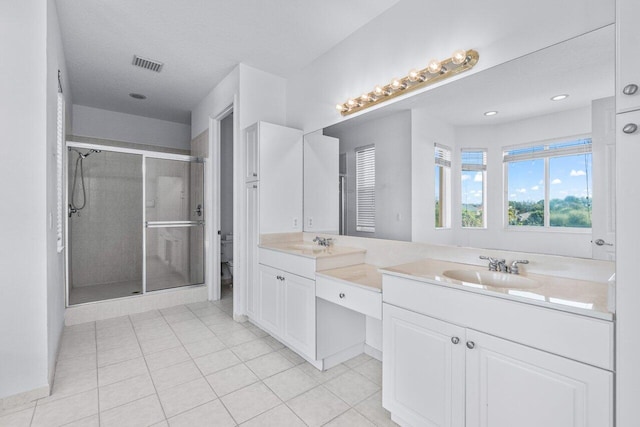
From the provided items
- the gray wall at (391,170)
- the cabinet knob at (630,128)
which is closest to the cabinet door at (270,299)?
the gray wall at (391,170)

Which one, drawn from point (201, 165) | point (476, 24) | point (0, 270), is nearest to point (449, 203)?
point (476, 24)

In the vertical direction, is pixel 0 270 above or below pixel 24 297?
above

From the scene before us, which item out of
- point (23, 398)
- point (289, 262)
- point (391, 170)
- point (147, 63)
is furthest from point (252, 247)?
point (147, 63)

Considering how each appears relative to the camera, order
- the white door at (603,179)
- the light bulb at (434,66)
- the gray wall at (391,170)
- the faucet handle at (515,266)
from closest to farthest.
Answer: the white door at (603,179)
the faucet handle at (515,266)
the light bulb at (434,66)
the gray wall at (391,170)

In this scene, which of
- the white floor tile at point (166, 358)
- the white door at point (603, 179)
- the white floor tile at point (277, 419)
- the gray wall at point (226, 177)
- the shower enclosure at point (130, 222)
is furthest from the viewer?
the gray wall at point (226, 177)

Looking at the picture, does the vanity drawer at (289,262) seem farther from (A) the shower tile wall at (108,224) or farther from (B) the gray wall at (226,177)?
(A) the shower tile wall at (108,224)

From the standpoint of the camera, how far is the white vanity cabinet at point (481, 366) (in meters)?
1.01

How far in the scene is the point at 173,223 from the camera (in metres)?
3.92

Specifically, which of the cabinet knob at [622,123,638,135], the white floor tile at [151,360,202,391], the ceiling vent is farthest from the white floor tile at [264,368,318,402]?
the ceiling vent

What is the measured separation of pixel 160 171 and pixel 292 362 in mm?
2966

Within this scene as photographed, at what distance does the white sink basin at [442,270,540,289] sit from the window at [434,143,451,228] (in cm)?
35

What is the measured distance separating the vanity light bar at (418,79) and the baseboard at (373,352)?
1.97 metres

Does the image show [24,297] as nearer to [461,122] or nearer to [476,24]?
[461,122]

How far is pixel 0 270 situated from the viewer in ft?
5.78
